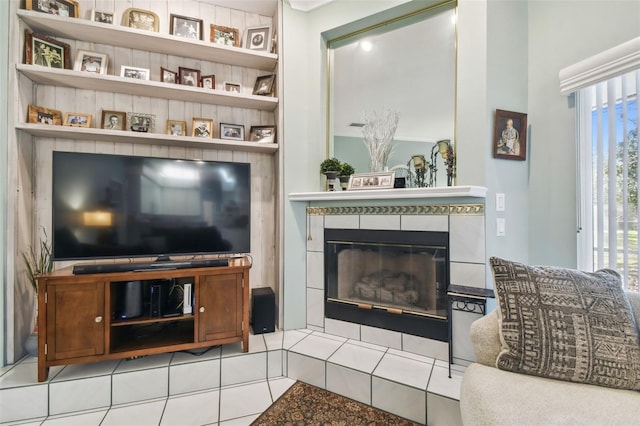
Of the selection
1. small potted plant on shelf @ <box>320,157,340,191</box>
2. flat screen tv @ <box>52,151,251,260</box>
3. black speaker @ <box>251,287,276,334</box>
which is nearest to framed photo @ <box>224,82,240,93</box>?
flat screen tv @ <box>52,151,251,260</box>

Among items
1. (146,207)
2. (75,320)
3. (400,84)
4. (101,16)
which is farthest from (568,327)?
(101,16)

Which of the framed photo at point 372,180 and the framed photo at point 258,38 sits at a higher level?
the framed photo at point 258,38

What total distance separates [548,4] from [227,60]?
7.53 feet

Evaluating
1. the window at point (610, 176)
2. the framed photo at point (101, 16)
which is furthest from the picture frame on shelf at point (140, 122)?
the window at point (610, 176)

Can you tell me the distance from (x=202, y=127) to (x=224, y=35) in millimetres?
763

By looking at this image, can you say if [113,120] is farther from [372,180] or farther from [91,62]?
[372,180]

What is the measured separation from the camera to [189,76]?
2311 mm

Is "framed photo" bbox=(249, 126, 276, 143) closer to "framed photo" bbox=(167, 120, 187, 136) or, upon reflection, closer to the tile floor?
"framed photo" bbox=(167, 120, 187, 136)

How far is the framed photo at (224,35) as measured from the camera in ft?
7.64

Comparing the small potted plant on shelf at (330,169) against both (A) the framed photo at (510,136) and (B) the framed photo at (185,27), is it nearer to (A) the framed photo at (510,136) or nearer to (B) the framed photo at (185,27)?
(A) the framed photo at (510,136)

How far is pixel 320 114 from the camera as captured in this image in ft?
7.84

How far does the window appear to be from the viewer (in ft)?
5.05

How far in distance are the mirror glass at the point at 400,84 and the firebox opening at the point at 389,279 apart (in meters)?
0.49

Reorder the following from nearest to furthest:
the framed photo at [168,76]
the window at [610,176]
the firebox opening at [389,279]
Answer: the window at [610,176], the firebox opening at [389,279], the framed photo at [168,76]
